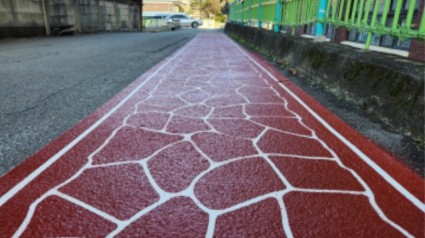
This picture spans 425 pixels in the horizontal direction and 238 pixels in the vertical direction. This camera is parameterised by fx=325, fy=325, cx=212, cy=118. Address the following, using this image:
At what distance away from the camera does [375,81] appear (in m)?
3.64

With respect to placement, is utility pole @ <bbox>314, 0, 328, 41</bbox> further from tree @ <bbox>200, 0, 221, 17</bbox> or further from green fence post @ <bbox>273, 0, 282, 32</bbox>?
tree @ <bbox>200, 0, 221, 17</bbox>

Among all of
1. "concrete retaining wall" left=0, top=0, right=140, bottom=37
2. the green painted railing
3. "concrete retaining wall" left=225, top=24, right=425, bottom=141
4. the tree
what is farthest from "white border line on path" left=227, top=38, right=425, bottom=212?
the tree

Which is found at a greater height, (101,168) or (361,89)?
(361,89)

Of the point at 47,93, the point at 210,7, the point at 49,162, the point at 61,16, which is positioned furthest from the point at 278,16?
the point at 210,7

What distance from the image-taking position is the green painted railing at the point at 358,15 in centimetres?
368

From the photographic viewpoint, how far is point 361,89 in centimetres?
391

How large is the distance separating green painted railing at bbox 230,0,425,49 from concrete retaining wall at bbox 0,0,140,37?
34.1 ft

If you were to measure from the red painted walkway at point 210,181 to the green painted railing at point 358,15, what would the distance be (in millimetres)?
1332

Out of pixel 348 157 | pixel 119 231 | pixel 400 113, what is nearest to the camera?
pixel 119 231

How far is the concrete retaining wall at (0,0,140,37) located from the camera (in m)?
14.0

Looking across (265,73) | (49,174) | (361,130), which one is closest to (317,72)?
(265,73)

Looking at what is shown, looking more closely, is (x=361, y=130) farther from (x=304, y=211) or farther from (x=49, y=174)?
(x=49, y=174)

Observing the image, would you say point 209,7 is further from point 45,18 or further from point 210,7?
point 45,18

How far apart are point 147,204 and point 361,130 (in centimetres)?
231
